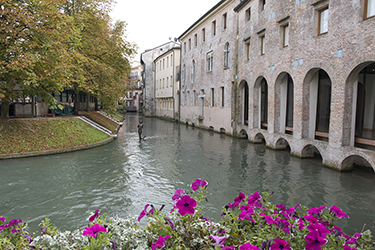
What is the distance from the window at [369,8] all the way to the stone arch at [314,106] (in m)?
3.67

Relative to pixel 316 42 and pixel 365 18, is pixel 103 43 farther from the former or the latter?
pixel 365 18

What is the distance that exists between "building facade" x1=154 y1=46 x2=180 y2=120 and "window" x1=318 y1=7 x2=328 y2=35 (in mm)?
27591

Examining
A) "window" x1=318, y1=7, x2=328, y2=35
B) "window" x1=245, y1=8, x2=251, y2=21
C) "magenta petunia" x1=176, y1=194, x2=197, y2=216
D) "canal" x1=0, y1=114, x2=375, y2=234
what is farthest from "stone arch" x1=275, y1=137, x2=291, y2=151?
"magenta petunia" x1=176, y1=194, x2=197, y2=216

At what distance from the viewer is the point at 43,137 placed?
1523 centimetres

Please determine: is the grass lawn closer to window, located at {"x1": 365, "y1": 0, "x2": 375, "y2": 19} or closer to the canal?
the canal

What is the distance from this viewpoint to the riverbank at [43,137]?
1348cm

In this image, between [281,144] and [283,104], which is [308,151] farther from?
[283,104]

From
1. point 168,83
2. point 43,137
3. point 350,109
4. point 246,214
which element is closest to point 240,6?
point 350,109

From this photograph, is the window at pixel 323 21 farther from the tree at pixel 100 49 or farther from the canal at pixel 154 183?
the tree at pixel 100 49

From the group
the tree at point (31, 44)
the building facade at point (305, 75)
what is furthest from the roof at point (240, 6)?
the tree at point (31, 44)

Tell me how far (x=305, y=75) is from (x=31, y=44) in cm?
1362

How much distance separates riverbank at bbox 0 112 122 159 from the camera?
44.2ft

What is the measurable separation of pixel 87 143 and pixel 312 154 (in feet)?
42.3

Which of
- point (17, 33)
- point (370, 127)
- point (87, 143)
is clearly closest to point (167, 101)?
point (87, 143)
